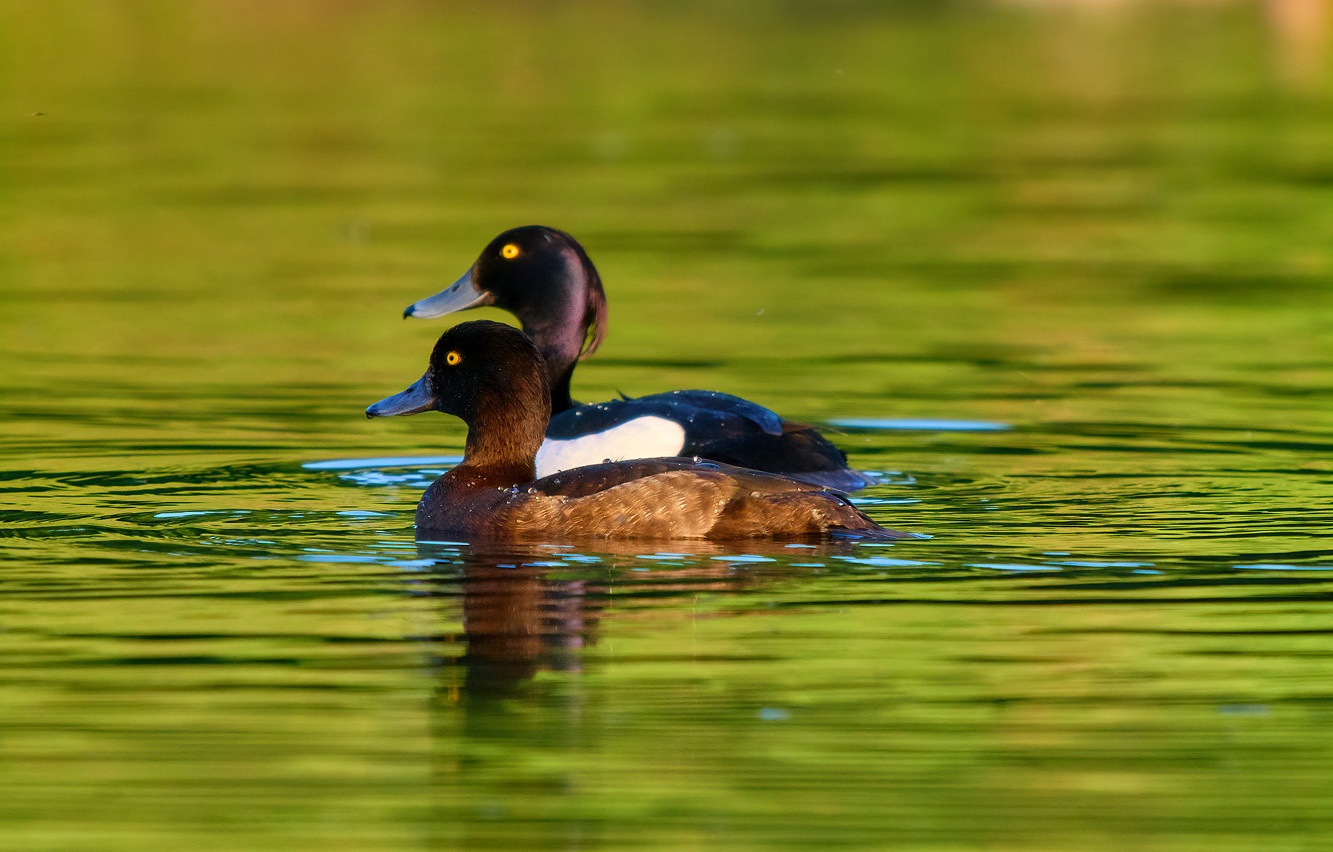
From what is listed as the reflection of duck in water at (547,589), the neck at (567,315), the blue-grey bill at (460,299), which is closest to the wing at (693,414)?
the neck at (567,315)

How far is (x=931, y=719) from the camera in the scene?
5820 millimetres

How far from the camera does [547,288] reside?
10758mm

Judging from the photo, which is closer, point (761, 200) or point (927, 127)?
point (761, 200)

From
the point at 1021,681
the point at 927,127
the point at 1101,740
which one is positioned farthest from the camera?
the point at 927,127

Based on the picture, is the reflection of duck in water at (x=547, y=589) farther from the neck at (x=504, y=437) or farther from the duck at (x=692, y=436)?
the duck at (x=692, y=436)

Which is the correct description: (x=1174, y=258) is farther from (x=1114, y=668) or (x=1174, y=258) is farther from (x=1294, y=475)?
(x=1114, y=668)

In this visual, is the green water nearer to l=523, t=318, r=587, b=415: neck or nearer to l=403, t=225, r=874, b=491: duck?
l=403, t=225, r=874, b=491: duck

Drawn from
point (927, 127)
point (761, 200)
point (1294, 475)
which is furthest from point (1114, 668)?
point (927, 127)

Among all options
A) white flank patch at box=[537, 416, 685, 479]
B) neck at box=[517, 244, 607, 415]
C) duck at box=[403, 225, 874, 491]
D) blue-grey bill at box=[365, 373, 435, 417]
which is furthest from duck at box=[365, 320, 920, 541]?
neck at box=[517, 244, 607, 415]

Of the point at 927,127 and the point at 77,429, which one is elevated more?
the point at 927,127

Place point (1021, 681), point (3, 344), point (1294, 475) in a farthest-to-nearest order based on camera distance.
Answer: point (3, 344), point (1294, 475), point (1021, 681)

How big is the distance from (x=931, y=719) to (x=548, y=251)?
17.5 feet

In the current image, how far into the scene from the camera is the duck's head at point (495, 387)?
8.68 meters

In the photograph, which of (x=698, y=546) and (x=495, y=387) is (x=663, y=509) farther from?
(x=495, y=387)
